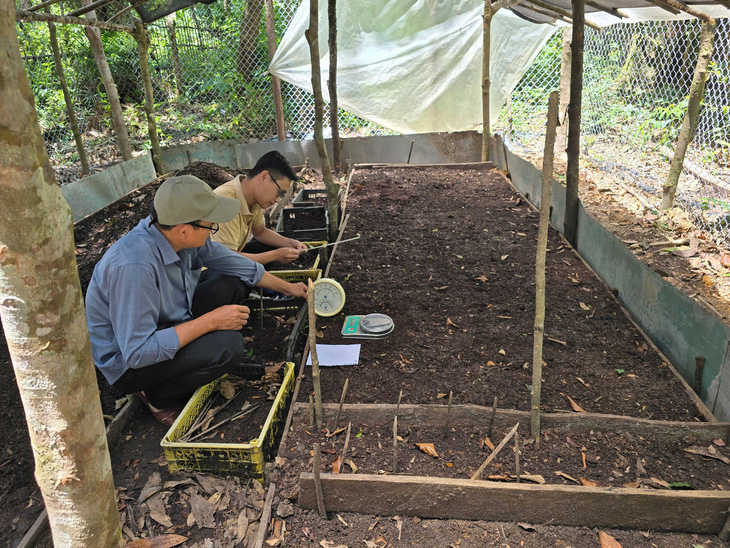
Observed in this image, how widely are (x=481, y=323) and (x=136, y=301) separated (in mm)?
2142

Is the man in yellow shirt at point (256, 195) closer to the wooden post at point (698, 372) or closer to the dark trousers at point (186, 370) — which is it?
the dark trousers at point (186, 370)

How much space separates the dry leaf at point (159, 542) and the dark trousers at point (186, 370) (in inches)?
28.2

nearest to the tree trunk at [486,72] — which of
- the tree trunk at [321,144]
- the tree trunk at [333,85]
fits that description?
the tree trunk at [333,85]

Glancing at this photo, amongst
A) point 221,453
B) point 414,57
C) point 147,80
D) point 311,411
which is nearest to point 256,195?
point 311,411

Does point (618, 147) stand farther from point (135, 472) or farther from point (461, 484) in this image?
point (135, 472)

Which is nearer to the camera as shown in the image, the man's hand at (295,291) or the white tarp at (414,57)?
the man's hand at (295,291)

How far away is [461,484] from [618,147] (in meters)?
6.68

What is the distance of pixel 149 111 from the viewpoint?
657 centimetres

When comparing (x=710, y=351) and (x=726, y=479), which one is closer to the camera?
(x=726, y=479)

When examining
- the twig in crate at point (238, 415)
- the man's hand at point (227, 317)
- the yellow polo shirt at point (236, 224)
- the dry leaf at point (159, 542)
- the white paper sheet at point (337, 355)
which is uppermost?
the yellow polo shirt at point (236, 224)

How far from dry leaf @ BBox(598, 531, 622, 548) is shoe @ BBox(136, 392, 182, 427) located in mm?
2015

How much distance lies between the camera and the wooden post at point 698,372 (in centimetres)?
254

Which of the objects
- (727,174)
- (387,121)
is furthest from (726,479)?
(387,121)

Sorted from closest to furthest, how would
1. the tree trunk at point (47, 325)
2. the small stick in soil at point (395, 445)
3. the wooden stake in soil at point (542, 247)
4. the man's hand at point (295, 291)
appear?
the tree trunk at point (47, 325) < the wooden stake in soil at point (542, 247) < the small stick in soil at point (395, 445) < the man's hand at point (295, 291)
